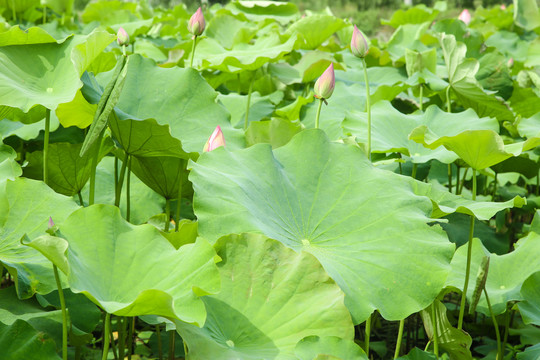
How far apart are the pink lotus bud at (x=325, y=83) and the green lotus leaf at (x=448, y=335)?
1.92 feet

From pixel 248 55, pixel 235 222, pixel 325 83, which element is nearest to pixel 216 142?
pixel 235 222

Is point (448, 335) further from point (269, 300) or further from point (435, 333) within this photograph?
point (269, 300)

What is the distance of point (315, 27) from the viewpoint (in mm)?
2799

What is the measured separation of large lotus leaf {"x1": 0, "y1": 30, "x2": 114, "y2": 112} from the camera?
1310 mm

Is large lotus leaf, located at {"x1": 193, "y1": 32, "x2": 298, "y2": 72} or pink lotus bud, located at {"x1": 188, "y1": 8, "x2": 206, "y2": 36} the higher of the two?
pink lotus bud, located at {"x1": 188, "y1": 8, "x2": 206, "y2": 36}

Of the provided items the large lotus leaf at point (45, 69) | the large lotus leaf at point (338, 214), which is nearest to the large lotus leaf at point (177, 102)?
the large lotus leaf at point (45, 69)

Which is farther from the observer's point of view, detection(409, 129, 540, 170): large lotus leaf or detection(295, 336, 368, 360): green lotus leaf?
detection(409, 129, 540, 170): large lotus leaf

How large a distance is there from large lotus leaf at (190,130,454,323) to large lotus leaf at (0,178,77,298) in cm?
32

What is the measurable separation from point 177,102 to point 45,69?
0.35 meters

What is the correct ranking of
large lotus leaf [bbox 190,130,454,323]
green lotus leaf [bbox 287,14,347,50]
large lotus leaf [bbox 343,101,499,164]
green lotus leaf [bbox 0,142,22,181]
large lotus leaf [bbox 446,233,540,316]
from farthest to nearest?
green lotus leaf [bbox 287,14,347,50], large lotus leaf [bbox 343,101,499,164], large lotus leaf [bbox 446,233,540,316], green lotus leaf [bbox 0,142,22,181], large lotus leaf [bbox 190,130,454,323]

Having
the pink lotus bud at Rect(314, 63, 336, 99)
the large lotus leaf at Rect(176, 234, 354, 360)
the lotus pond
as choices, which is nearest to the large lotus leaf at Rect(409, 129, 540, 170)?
the lotus pond

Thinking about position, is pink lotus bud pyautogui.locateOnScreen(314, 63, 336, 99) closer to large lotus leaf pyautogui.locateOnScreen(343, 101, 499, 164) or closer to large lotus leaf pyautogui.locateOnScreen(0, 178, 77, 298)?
large lotus leaf pyautogui.locateOnScreen(343, 101, 499, 164)

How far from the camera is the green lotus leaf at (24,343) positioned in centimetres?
105

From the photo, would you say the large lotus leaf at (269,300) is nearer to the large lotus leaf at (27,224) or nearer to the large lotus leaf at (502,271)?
the large lotus leaf at (27,224)
